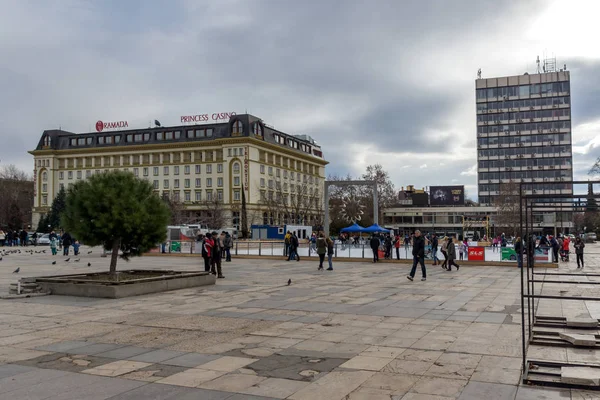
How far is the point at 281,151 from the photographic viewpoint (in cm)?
10719

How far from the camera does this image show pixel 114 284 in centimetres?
1434

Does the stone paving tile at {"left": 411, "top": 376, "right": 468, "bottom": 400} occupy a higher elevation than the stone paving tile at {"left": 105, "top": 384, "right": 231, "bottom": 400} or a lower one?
lower

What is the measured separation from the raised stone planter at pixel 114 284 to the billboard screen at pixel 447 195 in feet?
299

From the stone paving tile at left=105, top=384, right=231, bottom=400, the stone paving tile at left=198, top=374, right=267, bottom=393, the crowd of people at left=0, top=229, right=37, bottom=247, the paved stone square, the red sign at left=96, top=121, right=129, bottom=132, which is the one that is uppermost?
the red sign at left=96, top=121, right=129, bottom=132

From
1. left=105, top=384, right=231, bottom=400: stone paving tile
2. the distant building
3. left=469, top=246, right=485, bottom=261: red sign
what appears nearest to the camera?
left=105, top=384, right=231, bottom=400: stone paving tile

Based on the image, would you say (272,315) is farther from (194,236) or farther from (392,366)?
(194,236)

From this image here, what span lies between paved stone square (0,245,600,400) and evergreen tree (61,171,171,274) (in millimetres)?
2245

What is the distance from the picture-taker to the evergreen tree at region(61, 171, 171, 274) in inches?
600

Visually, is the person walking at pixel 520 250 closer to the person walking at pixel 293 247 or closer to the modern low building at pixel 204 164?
the person walking at pixel 293 247

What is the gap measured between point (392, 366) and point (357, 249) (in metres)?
29.2

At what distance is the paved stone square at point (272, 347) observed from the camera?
19.0 ft

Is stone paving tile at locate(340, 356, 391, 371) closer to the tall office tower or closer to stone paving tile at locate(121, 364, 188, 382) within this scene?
stone paving tile at locate(121, 364, 188, 382)

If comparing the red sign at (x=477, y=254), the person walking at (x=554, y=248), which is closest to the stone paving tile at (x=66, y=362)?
the person walking at (x=554, y=248)

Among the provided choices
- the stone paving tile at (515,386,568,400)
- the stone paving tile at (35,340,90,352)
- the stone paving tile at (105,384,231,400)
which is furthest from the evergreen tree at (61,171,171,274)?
the stone paving tile at (515,386,568,400)
